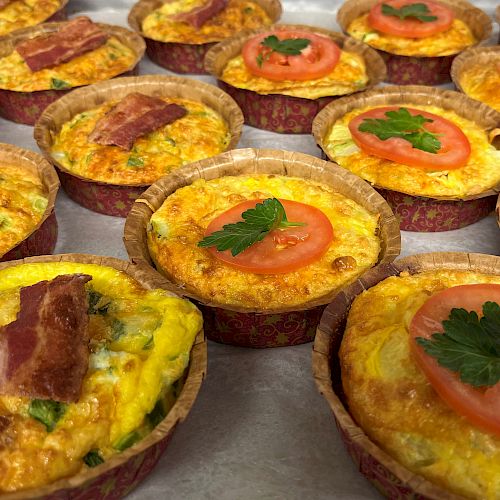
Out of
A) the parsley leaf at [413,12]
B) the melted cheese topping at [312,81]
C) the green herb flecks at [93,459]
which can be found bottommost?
the green herb flecks at [93,459]

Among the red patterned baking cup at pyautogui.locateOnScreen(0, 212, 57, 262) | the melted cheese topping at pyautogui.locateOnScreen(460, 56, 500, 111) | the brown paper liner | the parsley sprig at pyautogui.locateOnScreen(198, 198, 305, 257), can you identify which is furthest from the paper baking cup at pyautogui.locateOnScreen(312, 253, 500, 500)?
the brown paper liner

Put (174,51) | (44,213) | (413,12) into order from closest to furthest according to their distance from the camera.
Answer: (44,213), (413,12), (174,51)

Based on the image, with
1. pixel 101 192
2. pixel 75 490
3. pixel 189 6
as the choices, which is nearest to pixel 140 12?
pixel 189 6

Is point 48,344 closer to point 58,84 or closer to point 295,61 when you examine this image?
point 58,84

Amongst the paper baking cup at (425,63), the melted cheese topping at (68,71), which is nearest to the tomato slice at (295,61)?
the paper baking cup at (425,63)

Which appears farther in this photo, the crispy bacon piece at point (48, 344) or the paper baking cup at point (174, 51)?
the paper baking cup at point (174, 51)

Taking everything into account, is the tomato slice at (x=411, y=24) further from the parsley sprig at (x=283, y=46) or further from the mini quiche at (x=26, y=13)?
the mini quiche at (x=26, y=13)

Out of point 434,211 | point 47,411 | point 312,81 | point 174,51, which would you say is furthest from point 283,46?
point 47,411
